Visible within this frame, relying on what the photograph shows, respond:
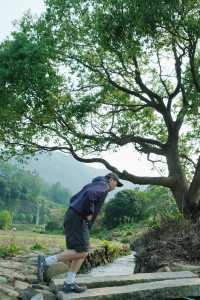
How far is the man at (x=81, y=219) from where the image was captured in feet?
23.4

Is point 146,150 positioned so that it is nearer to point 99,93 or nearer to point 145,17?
point 99,93

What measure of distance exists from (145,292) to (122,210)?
104 ft

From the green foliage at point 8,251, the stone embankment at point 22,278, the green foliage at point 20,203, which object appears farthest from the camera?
the green foliage at point 20,203

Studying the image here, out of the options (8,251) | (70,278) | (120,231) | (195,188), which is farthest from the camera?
(120,231)

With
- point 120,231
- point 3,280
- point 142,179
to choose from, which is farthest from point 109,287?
point 120,231

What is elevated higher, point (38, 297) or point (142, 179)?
point (142, 179)

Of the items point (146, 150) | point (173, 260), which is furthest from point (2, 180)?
point (173, 260)

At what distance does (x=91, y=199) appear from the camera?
7.06m

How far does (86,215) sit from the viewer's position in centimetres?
722

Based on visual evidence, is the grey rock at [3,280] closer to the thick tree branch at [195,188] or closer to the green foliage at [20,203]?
the thick tree branch at [195,188]

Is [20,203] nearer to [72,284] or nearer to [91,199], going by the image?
[72,284]

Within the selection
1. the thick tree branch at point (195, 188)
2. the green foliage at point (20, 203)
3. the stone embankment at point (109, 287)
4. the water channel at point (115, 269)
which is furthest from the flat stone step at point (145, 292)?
the green foliage at point (20, 203)

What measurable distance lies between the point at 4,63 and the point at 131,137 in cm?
530

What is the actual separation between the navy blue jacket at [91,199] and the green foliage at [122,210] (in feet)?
100
